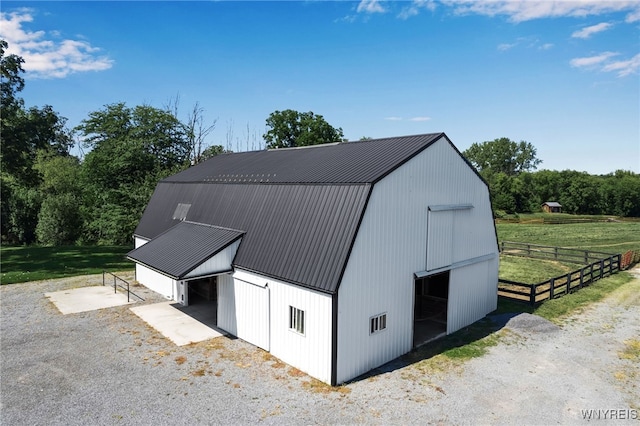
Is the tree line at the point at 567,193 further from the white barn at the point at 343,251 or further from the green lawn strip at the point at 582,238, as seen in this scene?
the white barn at the point at 343,251

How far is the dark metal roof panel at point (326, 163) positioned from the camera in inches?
452

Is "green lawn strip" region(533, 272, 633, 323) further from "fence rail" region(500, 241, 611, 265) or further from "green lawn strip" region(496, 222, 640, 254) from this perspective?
"green lawn strip" region(496, 222, 640, 254)

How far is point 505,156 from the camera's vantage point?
362ft

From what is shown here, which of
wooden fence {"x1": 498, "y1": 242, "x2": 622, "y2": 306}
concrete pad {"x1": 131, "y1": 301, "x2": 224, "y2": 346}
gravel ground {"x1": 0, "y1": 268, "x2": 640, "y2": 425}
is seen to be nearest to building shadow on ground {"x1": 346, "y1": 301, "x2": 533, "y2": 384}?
gravel ground {"x1": 0, "y1": 268, "x2": 640, "y2": 425}

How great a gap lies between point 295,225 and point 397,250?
3086mm

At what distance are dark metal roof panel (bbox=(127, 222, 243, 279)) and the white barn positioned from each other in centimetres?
7

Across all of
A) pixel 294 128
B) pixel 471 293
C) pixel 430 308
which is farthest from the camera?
pixel 294 128

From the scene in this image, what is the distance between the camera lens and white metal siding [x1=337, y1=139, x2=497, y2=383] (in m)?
10.0

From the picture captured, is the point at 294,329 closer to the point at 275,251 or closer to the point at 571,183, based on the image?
the point at 275,251

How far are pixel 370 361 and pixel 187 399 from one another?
4699mm

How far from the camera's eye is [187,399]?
8.97 meters

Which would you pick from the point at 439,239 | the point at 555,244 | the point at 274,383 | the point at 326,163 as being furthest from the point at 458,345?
the point at 555,244

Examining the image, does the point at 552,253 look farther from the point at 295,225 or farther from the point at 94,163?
the point at 94,163

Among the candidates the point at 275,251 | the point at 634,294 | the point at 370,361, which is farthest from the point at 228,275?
the point at 634,294
